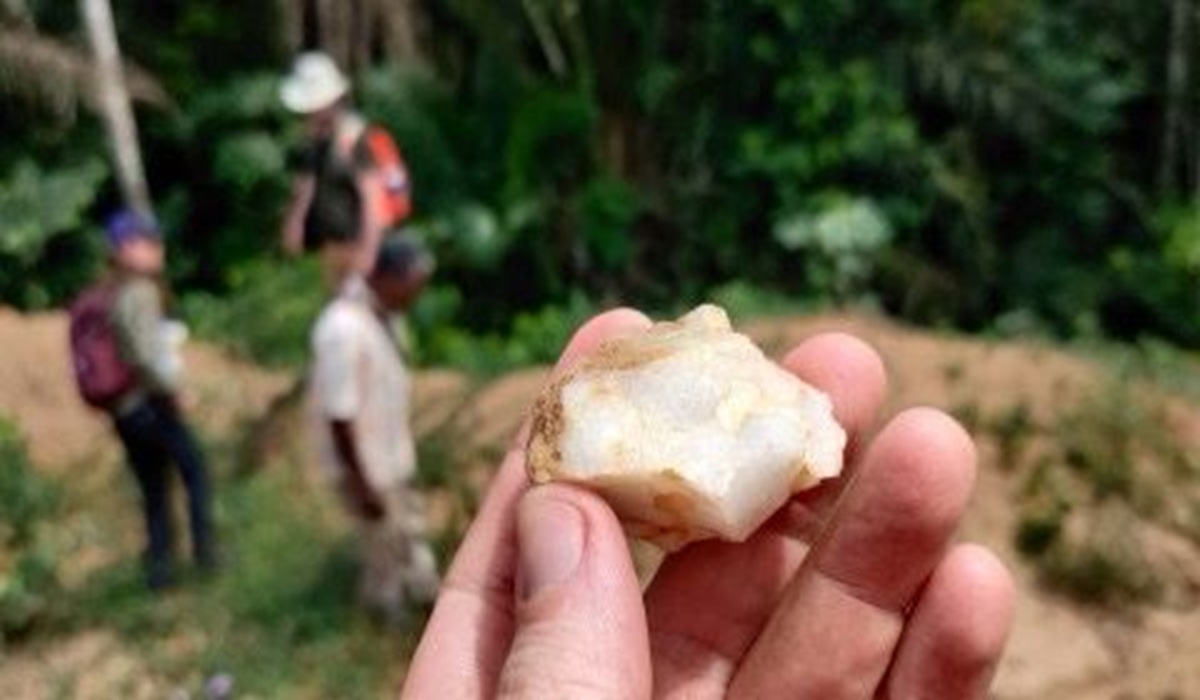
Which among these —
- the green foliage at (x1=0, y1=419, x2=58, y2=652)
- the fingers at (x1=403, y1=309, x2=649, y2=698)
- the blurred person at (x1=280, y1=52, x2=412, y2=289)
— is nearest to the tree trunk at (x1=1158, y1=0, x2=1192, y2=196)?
the blurred person at (x1=280, y1=52, x2=412, y2=289)

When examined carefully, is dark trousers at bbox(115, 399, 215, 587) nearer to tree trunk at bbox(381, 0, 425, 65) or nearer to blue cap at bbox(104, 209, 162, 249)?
blue cap at bbox(104, 209, 162, 249)

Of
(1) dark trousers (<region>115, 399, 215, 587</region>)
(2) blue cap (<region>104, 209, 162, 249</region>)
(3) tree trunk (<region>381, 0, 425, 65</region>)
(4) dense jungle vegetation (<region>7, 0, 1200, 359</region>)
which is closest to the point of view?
(2) blue cap (<region>104, 209, 162, 249</region>)

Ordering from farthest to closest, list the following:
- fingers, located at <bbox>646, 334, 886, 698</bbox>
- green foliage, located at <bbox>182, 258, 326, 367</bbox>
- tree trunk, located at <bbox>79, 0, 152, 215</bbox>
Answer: tree trunk, located at <bbox>79, 0, 152, 215</bbox>, green foliage, located at <bbox>182, 258, 326, 367</bbox>, fingers, located at <bbox>646, 334, 886, 698</bbox>

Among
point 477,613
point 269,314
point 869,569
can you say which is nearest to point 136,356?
point 477,613

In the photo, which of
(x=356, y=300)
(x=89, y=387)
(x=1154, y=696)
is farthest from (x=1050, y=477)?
(x=89, y=387)

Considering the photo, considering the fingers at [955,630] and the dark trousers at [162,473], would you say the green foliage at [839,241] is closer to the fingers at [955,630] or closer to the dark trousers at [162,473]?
the dark trousers at [162,473]

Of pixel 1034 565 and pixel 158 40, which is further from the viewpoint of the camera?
pixel 158 40

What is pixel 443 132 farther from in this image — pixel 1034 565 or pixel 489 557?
pixel 489 557

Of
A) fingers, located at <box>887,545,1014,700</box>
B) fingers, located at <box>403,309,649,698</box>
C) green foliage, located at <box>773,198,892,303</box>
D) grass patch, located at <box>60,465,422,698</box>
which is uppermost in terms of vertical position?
fingers, located at <box>403,309,649,698</box>
